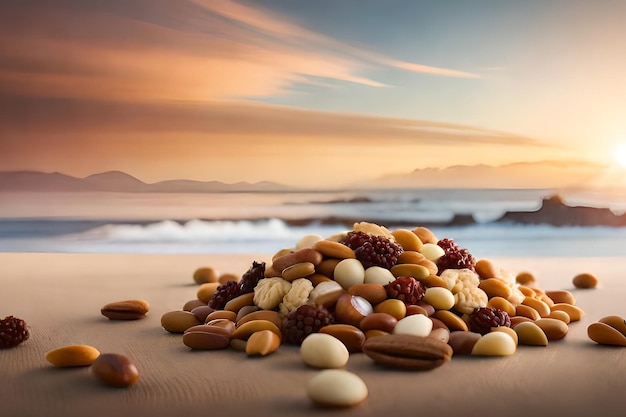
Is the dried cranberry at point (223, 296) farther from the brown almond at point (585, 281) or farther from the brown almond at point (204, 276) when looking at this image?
the brown almond at point (585, 281)

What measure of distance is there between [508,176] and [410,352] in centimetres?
317

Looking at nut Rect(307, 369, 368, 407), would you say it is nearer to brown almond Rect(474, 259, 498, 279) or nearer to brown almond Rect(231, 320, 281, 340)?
brown almond Rect(231, 320, 281, 340)

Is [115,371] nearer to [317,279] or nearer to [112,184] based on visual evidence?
[317,279]

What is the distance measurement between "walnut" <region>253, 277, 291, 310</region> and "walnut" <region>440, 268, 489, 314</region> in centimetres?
34

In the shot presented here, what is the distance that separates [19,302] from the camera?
192 cm

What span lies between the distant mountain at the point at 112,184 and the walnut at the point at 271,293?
255cm

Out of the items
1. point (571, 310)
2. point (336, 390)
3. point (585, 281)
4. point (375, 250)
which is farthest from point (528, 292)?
point (336, 390)

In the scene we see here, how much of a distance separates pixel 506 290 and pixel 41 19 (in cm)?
320

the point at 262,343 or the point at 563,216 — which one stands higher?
the point at 563,216

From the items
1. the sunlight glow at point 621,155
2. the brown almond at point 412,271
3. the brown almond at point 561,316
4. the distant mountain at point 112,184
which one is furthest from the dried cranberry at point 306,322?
the sunlight glow at point 621,155

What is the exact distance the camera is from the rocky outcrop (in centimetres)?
429

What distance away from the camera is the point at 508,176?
165 inches

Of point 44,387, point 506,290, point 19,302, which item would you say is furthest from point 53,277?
Result: point 506,290

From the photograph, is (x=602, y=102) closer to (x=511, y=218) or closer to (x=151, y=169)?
(x=511, y=218)
